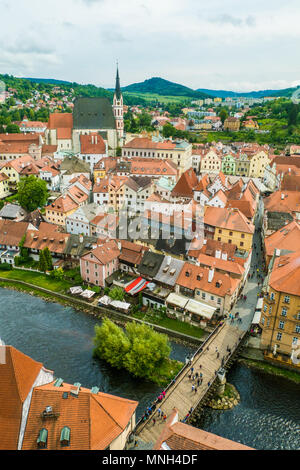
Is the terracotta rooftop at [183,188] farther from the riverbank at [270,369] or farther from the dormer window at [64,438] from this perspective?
the dormer window at [64,438]

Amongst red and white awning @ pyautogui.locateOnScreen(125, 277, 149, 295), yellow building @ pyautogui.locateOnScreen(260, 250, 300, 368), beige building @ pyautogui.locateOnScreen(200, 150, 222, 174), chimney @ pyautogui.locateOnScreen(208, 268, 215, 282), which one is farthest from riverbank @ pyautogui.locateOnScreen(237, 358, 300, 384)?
beige building @ pyautogui.locateOnScreen(200, 150, 222, 174)

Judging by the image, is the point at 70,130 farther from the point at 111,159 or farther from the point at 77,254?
the point at 77,254

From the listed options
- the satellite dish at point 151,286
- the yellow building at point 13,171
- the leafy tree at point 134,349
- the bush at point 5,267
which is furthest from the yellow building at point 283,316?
the yellow building at point 13,171

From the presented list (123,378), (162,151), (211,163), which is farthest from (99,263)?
(211,163)

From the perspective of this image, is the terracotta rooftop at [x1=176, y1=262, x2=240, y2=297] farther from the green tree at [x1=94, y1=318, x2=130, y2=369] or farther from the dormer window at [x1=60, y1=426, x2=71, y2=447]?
the dormer window at [x1=60, y1=426, x2=71, y2=447]

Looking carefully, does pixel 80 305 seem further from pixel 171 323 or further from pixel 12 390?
pixel 12 390

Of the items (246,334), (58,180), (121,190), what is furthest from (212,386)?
(58,180)
